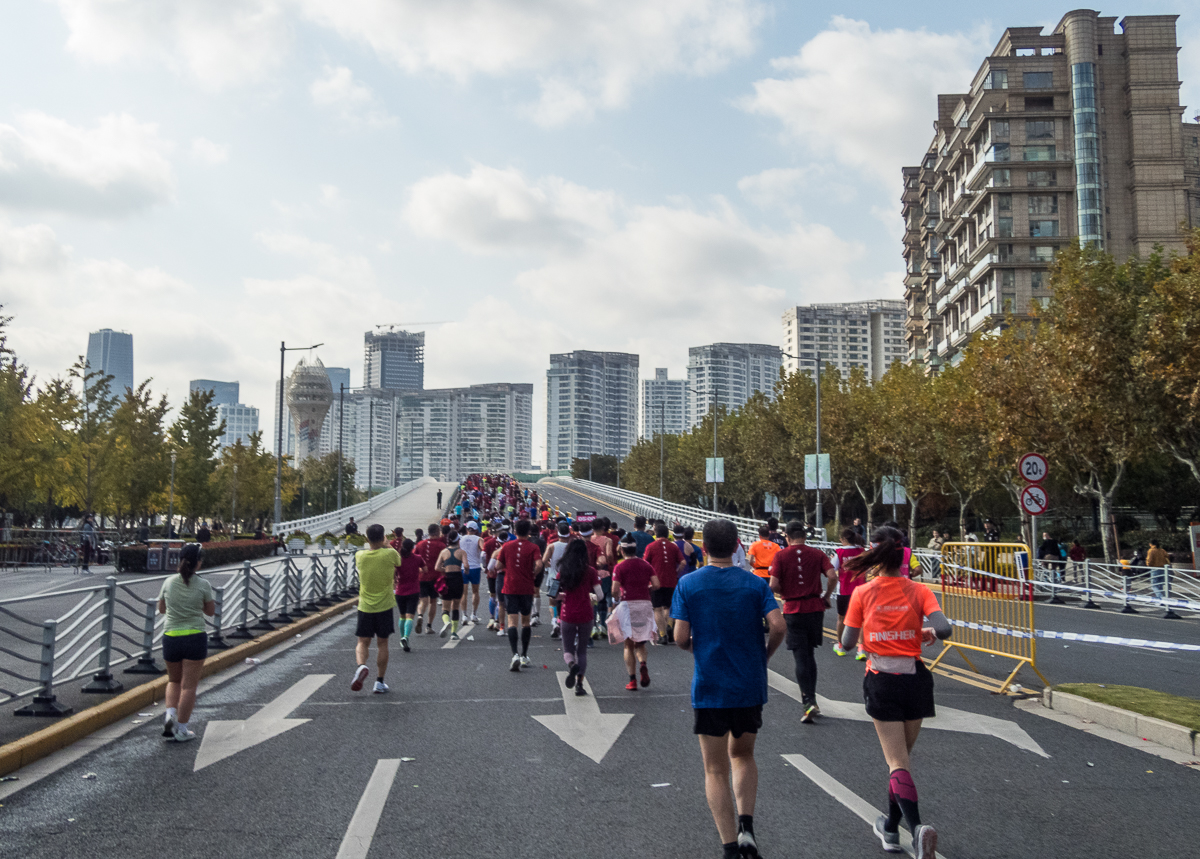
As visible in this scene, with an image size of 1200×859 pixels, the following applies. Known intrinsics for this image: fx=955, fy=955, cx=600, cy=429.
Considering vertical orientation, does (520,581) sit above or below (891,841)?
above

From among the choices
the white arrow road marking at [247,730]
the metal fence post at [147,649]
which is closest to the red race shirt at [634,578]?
the white arrow road marking at [247,730]

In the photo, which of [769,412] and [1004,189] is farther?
[1004,189]

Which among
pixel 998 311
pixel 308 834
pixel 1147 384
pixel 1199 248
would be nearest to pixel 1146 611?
pixel 1147 384

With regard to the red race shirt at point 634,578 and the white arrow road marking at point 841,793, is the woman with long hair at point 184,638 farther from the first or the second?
the white arrow road marking at point 841,793

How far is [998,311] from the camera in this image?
6431cm

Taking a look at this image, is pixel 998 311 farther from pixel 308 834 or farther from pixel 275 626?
pixel 308 834

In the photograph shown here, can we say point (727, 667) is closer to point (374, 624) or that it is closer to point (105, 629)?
point (374, 624)

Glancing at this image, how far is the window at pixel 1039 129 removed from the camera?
2603 inches

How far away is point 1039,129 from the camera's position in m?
66.2

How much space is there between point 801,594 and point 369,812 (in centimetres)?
460

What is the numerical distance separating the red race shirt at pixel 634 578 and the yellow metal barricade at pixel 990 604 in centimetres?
332

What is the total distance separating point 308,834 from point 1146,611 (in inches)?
906

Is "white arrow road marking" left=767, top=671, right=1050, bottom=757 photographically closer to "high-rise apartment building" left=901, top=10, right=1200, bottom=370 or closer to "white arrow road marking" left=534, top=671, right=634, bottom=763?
"white arrow road marking" left=534, top=671, right=634, bottom=763

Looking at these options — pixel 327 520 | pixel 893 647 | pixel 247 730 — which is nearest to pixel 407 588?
pixel 247 730
